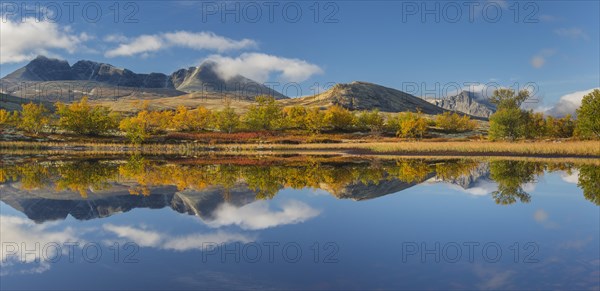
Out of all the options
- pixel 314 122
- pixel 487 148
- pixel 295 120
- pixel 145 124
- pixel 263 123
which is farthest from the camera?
pixel 295 120

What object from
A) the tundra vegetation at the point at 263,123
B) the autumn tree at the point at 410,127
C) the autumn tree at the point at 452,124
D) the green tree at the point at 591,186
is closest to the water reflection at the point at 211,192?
the green tree at the point at 591,186

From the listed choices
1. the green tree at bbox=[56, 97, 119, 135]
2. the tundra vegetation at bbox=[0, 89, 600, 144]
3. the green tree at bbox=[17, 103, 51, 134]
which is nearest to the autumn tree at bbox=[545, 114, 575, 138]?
the tundra vegetation at bbox=[0, 89, 600, 144]

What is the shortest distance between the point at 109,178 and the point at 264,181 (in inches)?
434

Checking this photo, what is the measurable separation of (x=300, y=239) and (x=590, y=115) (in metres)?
81.3

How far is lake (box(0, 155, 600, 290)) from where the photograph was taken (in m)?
8.62

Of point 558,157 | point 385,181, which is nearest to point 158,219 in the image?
point 385,181

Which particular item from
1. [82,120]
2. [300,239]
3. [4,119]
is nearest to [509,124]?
[300,239]

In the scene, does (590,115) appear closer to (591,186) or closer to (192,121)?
(591,186)

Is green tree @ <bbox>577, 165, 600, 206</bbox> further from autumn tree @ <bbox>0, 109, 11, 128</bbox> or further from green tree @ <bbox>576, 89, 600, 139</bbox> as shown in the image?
autumn tree @ <bbox>0, 109, 11, 128</bbox>

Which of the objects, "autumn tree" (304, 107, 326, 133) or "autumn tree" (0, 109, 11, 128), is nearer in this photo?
"autumn tree" (0, 109, 11, 128)

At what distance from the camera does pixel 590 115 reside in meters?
74.7

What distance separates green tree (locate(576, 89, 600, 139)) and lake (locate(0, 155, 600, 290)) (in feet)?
204

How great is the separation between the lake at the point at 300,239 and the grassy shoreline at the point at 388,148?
→ 109 ft

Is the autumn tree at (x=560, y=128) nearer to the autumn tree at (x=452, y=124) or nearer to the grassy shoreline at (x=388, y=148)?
the autumn tree at (x=452, y=124)
